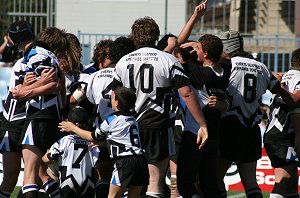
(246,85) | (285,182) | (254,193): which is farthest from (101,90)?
(285,182)

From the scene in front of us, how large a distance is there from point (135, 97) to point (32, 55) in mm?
1137

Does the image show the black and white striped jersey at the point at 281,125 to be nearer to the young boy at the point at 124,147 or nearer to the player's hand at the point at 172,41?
the player's hand at the point at 172,41

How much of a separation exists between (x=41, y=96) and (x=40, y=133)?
37 centimetres

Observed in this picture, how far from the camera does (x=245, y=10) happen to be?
23234mm

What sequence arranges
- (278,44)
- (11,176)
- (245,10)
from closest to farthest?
(11,176) < (278,44) < (245,10)

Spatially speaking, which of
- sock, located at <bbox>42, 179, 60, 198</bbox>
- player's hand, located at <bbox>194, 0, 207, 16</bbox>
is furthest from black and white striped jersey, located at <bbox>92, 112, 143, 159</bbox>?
player's hand, located at <bbox>194, 0, 207, 16</bbox>

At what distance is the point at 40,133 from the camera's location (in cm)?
855

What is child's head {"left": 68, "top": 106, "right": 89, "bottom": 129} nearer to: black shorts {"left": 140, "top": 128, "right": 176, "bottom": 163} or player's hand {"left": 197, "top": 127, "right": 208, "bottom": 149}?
black shorts {"left": 140, "top": 128, "right": 176, "bottom": 163}

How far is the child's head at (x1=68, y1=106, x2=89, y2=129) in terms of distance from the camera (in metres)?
8.91

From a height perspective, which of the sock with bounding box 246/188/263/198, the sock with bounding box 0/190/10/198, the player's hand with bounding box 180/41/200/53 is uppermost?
the player's hand with bounding box 180/41/200/53

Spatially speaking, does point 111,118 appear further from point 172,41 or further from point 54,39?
point 172,41

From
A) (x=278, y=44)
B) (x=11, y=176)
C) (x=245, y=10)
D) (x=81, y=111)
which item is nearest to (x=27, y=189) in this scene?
(x=11, y=176)

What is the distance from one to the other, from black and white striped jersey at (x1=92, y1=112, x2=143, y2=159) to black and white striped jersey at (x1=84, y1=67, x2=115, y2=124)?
2.37ft

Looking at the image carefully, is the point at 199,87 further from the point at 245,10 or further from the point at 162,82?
the point at 245,10
